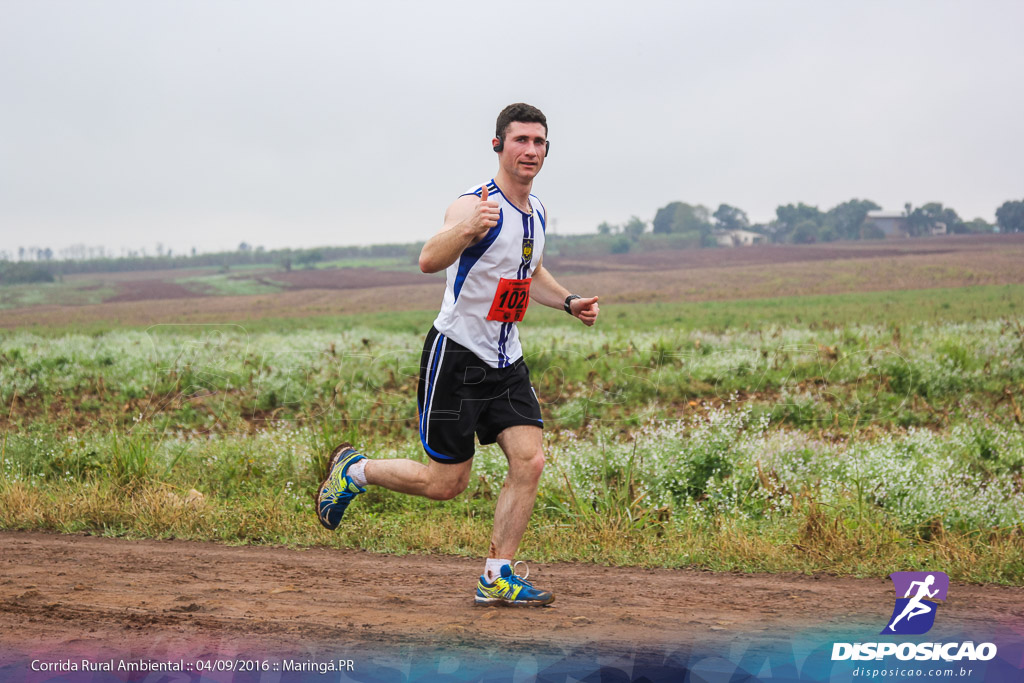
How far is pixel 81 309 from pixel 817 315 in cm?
2556

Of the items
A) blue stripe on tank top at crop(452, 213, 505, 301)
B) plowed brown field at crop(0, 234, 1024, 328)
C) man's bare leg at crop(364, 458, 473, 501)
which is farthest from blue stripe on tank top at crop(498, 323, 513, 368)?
plowed brown field at crop(0, 234, 1024, 328)

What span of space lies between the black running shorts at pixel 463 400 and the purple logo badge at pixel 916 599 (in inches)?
84.8

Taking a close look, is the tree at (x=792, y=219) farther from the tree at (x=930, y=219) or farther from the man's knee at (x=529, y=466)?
the man's knee at (x=529, y=466)

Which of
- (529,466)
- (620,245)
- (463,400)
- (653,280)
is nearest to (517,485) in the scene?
(529,466)

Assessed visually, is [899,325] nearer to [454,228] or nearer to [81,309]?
[454,228]

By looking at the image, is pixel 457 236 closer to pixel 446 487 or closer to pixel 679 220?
pixel 446 487

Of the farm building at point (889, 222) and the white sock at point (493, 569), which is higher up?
the farm building at point (889, 222)

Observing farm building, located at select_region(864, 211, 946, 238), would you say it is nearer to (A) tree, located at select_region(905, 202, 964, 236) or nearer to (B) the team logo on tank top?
(A) tree, located at select_region(905, 202, 964, 236)

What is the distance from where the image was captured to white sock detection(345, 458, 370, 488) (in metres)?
5.14

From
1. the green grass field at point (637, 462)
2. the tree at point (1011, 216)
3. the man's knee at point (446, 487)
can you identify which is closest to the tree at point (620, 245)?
the tree at point (1011, 216)

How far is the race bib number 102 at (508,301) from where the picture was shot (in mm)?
4512

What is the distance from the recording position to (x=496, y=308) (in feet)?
14.9

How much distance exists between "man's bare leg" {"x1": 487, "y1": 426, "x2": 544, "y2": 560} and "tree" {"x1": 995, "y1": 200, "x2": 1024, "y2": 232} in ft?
70.1

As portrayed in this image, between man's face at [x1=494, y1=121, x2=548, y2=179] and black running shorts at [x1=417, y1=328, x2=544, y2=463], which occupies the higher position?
man's face at [x1=494, y1=121, x2=548, y2=179]
